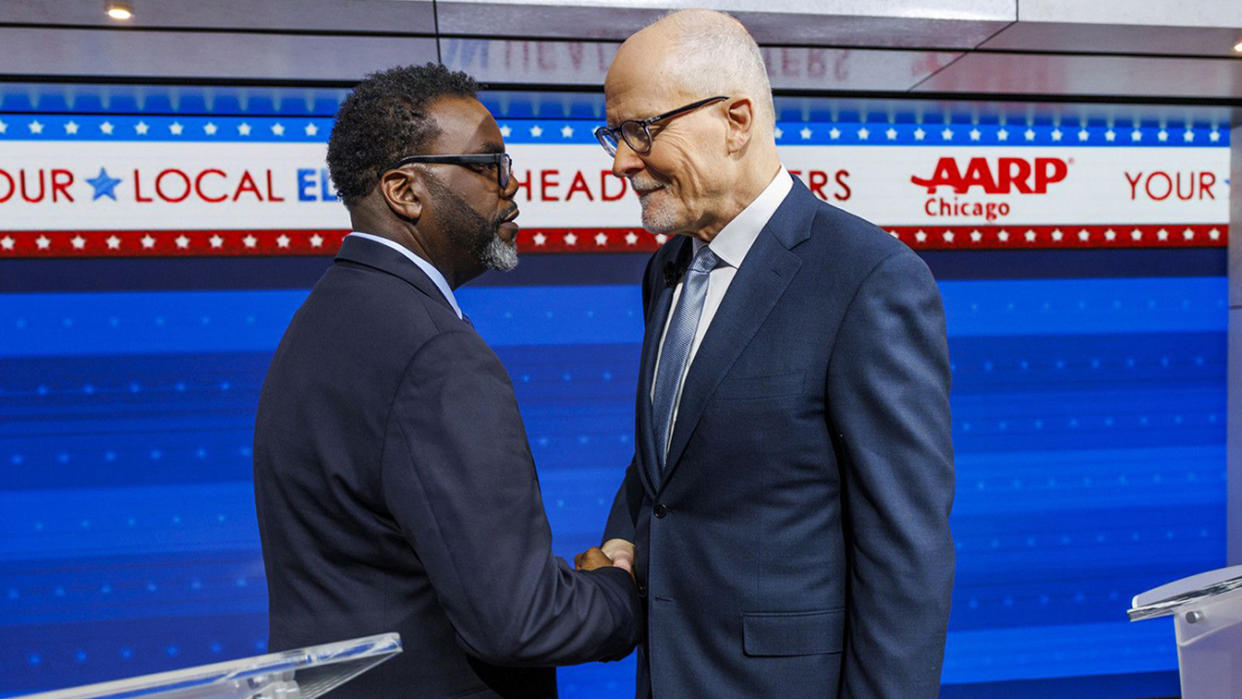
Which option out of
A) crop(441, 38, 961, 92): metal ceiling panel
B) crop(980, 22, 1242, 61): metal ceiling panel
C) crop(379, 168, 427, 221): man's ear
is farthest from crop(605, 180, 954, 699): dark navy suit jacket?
crop(980, 22, 1242, 61): metal ceiling panel

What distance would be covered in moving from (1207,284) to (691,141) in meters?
3.11

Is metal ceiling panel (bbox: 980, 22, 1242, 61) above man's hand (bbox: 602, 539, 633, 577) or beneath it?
above

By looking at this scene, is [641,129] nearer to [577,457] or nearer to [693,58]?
[693,58]

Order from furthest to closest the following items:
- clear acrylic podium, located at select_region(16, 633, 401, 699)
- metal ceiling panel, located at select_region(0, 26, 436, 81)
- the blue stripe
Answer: the blue stripe, metal ceiling panel, located at select_region(0, 26, 436, 81), clear acrylic podium, located at select_region(16, 633, 401, 699)

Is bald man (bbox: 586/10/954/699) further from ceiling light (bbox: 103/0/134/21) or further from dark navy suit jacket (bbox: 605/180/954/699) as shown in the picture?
ceiling light (bbox: 103/0/134/21)

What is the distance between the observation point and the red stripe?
2990 mm

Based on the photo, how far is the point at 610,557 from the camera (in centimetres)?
159

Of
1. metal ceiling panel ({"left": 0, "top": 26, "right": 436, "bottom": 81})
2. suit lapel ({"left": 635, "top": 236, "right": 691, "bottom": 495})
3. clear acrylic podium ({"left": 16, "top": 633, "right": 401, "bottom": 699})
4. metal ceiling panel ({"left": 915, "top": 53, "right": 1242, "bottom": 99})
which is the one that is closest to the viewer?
clear acrylic podium ({"left": 16, "top": 633, "right": 401, "bottom": 699})

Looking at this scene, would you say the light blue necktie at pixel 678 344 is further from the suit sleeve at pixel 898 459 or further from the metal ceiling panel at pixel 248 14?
the metal ceiling panel at pixel 248 14

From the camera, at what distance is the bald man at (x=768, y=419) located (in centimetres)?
128

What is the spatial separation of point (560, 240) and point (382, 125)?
1.80 meters

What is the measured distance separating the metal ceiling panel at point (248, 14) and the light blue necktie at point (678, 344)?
1.17 meters

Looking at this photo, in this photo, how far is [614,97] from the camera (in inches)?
59.2

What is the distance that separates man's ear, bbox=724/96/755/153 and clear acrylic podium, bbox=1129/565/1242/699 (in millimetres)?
892
